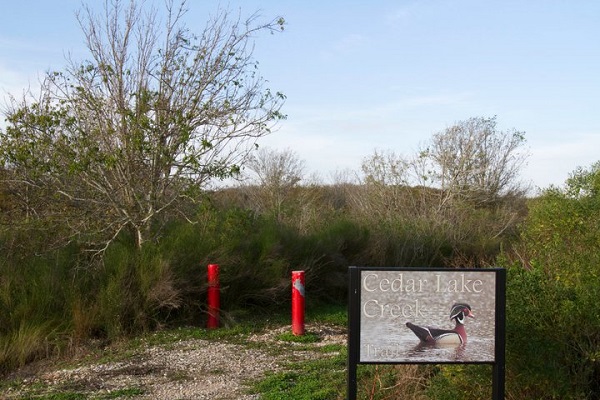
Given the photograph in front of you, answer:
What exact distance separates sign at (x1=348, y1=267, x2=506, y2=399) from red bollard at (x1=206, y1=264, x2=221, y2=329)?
5.77m

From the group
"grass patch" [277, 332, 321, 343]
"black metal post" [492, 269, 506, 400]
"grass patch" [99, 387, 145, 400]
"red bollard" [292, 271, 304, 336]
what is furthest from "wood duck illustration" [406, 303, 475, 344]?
"red bollard" [292, 271, 304, 336]

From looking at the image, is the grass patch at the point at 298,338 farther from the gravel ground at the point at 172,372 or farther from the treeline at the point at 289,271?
the treeline at the point at 289,271

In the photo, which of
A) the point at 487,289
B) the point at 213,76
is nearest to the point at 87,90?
the point at 213,76

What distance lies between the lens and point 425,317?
5.35 metres

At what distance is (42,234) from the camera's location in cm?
1203

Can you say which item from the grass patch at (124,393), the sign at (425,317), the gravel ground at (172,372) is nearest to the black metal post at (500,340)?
the sign at (425,317)

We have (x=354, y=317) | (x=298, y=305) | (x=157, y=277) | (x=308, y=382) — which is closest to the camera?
(x=354, y=317)

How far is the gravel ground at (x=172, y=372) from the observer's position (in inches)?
285

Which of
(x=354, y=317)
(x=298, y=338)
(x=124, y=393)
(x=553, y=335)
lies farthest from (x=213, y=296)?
(x=553, y=335)

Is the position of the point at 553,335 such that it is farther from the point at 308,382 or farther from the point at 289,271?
the point at 289,271

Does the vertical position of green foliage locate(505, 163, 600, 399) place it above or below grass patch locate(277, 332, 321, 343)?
above

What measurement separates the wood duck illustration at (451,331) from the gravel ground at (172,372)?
2.18 meters

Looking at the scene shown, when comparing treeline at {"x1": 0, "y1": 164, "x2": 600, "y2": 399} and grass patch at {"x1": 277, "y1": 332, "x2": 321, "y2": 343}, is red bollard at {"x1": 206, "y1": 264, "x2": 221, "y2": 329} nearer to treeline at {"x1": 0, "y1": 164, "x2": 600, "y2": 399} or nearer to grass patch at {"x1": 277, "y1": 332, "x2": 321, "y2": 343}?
treeline at {"x1": 0, "y1": 164, "x2": 600, "y2": 399}

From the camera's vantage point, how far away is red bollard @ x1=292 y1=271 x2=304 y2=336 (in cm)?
1041
